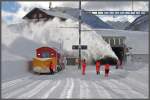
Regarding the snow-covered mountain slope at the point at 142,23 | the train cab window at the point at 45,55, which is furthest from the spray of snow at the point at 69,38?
the snow-covered mountain slope at the point at 142,23

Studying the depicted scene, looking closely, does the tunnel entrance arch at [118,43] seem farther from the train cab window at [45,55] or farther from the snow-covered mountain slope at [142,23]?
the train cab window at [45,55]

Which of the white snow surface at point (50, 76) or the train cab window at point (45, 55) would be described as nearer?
the white snow surface at point (50, 76)

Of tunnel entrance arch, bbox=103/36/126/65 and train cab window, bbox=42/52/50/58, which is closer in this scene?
train cab window, bbox=42/52/50/58

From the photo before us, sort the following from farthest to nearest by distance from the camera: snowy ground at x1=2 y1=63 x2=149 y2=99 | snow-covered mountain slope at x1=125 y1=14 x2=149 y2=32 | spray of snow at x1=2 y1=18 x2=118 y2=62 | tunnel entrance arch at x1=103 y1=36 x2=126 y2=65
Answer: snow-covered mountain slope at x1=125 y1=14 x2=149 y2=32, tunnel entrance arch at x1=103 y1=36 x2=126 y2=65, spray of snow at x1=2 y1=18 x2=118 y2=62, snowy ground at x1=2 y1=63 x2=149 y2=99

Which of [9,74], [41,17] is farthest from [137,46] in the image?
[9,74]

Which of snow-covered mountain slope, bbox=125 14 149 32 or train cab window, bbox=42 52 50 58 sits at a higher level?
snow-covered mountain slope, bbox=125 14 149 32

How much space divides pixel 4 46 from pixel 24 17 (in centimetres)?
6278

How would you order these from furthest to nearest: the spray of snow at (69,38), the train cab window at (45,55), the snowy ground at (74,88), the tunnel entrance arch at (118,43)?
the tunnel entrance arch at (118,43) < the spray of snow at (69,38) < the train cab window at (45,55) < the snowy ground at (74,88)

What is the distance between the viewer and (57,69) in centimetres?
4784

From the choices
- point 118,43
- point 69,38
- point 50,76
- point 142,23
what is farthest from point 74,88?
point 142,23

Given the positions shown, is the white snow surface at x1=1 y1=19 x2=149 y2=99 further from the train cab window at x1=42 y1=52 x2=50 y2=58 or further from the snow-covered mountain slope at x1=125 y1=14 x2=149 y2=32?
the snow-covered mountain slope at x1=125 y1=14 x2=149 y2=32

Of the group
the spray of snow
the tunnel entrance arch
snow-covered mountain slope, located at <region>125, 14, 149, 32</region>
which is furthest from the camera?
snow-covered mountain slope, located at <region>125, 14, 149, 32</region>

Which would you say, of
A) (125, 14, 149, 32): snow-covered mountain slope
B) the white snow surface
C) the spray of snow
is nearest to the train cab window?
the white snow surface

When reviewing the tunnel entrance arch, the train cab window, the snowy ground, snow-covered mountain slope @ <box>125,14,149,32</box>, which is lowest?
the snowy ground
